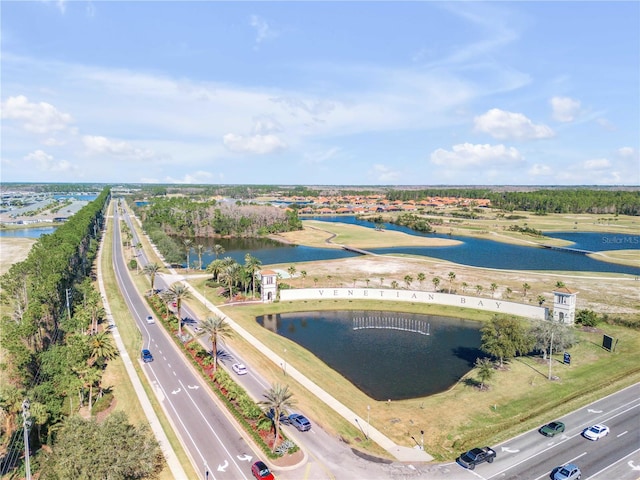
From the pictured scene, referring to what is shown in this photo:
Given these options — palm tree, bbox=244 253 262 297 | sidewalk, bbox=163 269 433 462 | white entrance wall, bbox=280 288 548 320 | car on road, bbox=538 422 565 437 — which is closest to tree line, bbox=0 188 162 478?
sidewalk, bbox=163 269 433 462

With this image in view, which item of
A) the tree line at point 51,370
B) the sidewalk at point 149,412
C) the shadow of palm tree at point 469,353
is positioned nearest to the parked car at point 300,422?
the sidewalk at point 149,412

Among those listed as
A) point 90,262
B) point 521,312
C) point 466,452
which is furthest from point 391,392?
point 90,262

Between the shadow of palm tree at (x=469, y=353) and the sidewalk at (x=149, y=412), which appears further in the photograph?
the shadow of palm tree at (x=469, y=353)

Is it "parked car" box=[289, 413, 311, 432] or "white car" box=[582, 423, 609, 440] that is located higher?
"white car" box=[582, 423, 609, 440]

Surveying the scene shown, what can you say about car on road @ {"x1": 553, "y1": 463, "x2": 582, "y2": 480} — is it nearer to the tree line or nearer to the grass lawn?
the grass lawn

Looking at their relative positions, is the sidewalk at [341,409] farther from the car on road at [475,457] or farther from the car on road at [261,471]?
the car on road at [261,471]
